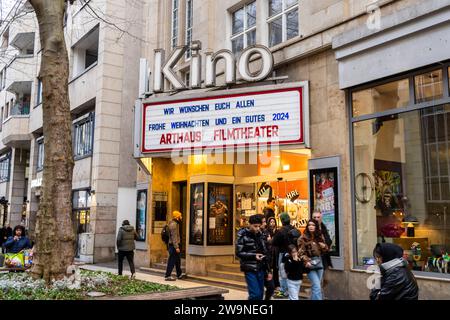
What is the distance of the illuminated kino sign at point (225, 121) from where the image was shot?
11.5 meters

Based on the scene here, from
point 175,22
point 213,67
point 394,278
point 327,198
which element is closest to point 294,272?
point 327,198

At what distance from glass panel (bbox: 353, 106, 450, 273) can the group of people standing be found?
1.43 m

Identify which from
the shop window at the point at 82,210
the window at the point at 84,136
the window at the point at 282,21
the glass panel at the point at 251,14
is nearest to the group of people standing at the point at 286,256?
the window at the point at 282,21

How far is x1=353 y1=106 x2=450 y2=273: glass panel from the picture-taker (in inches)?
352

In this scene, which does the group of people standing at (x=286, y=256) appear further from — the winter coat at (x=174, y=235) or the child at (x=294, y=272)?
the winter coat at (x=174, y=235)

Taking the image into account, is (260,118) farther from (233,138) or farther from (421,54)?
(421,54)

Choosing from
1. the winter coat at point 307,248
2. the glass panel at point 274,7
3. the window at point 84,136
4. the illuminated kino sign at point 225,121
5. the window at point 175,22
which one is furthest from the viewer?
the window at point 84,136

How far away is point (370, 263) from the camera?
984 centimetres

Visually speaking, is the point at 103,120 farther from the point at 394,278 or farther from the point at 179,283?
the point at 394,278

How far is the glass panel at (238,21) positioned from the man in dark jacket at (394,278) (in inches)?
418

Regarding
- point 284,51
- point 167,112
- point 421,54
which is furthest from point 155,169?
point 421,54

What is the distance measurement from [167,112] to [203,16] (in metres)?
3.77

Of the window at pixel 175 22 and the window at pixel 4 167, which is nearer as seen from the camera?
the window at pixel 175 22

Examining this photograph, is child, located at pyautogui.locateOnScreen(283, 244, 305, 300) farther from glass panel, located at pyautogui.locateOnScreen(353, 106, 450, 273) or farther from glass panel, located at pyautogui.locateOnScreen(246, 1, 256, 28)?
glass panel, located at pyautogui.locateOnScreen(246, 1, 256, 28)
